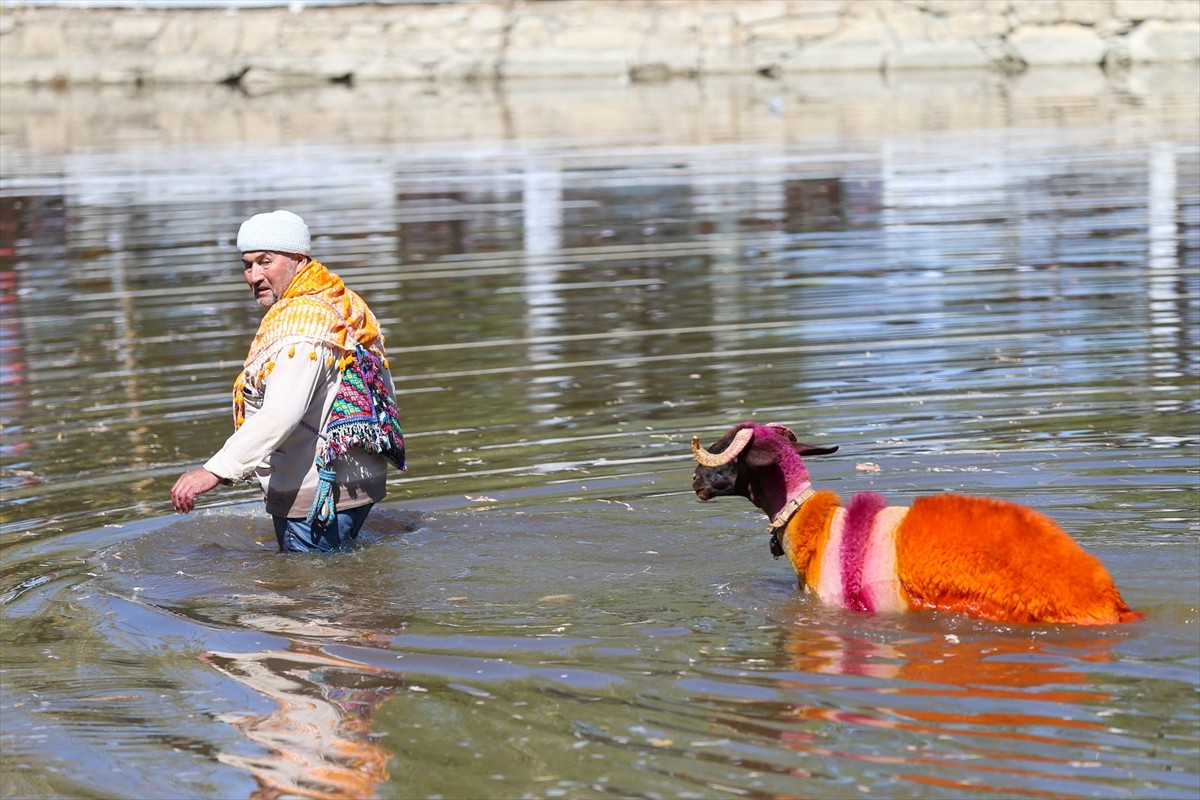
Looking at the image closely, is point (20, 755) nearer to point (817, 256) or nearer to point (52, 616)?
point (52, 616)

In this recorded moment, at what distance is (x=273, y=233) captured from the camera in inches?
315

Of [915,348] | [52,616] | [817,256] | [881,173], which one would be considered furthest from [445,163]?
[52,616]

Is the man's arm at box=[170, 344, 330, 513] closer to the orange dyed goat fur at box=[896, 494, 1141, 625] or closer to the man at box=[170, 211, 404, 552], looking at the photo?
the man at box=[170, 211, 404, 552]

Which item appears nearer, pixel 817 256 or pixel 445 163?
pixel 817 256

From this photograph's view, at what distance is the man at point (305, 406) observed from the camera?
7.89m

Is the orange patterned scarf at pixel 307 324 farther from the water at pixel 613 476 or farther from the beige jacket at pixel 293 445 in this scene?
the water at pixel 613 476

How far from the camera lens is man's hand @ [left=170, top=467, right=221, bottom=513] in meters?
7.77

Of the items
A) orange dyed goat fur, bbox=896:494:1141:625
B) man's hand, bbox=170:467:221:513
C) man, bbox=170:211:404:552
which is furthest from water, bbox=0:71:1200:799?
man's hand, bbox=170:467:221:513

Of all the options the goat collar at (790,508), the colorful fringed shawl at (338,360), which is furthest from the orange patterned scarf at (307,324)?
the goat collar at (790,508)

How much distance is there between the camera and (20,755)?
6.23 m

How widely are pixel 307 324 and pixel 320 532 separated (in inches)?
42.8

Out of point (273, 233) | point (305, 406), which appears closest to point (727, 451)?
point (305, 406)

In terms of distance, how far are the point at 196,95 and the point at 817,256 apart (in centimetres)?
2656

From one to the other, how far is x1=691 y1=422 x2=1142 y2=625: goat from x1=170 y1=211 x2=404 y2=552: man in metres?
1.81
